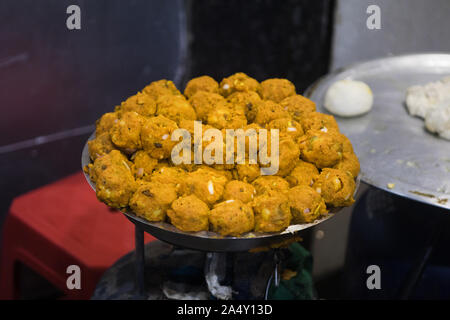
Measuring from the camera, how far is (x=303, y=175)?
45.1 inches

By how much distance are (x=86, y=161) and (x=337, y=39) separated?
1.88m

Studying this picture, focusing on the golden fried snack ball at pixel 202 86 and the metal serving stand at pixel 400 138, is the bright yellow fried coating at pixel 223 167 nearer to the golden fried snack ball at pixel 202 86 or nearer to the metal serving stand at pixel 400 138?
the golden fried snack ball at pixel 202 86

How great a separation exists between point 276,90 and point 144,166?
460 millimetres

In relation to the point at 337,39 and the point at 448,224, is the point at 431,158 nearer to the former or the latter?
the point at 448,224

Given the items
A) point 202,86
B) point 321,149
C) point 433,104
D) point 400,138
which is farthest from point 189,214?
point 433,104

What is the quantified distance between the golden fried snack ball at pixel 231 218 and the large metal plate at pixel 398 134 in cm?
56

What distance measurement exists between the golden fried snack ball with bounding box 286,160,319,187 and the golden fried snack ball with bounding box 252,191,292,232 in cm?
10

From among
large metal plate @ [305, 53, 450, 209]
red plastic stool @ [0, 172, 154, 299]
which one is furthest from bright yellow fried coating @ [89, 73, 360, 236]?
red plastic stool @ [0, 172, 154, 299]

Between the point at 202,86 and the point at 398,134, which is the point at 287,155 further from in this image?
the point at 398,134

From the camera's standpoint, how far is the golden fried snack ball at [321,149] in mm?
1157

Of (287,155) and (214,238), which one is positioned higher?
(287,155)

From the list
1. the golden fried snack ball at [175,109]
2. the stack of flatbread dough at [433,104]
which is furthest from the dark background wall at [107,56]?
the golden fried snack ball at [175,109]

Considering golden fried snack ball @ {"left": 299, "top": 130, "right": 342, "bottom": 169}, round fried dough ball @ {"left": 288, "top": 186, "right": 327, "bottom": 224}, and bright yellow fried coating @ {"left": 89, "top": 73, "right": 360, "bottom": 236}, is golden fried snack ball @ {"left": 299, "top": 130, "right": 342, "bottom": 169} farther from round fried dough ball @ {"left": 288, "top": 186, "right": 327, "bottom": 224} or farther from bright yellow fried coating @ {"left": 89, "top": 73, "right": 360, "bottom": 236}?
round fried dough ball @ {"left": 288, "top": 186, "right": 327, "bottom": 224}

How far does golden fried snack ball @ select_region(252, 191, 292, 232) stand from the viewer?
1012 mm
